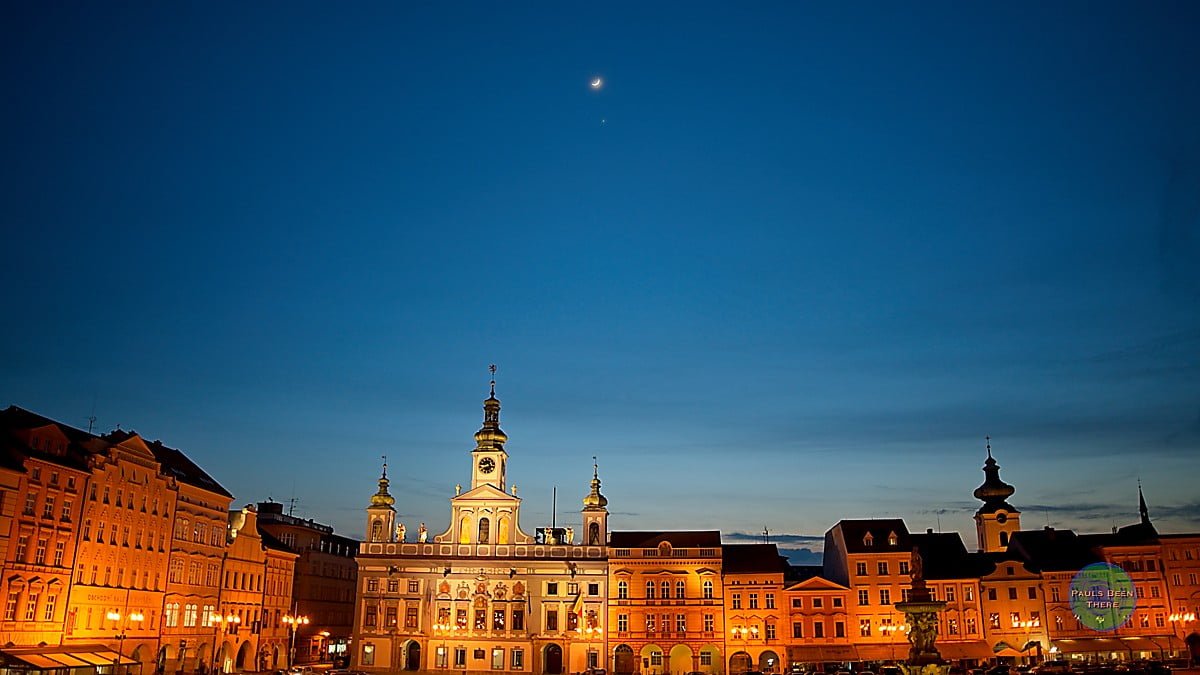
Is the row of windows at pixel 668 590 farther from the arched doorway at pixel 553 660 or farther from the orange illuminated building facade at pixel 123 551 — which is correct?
the orange illuminated building facade at pixel 123 551

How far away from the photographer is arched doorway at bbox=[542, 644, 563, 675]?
71625 mm

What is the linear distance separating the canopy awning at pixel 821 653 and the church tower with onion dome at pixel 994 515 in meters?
24.5

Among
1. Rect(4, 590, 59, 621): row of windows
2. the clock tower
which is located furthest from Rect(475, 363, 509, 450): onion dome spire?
Rect(4, 590, 59, 621): row of windows

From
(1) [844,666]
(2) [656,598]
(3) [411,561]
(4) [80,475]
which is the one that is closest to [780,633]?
(1) [844,666]

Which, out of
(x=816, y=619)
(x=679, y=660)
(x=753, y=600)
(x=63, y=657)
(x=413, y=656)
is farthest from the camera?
(x=413, y=656)

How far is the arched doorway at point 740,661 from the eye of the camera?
69.9 m

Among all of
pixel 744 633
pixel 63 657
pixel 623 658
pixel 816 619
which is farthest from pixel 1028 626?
pixel 63 657

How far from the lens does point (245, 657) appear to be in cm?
6862

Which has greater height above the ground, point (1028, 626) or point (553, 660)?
point (1028, 626)

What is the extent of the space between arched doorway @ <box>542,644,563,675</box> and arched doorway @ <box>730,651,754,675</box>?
12498mm

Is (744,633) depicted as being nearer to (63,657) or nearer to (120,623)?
(120,623)

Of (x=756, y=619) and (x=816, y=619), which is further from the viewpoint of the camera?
(x=756, y=619)

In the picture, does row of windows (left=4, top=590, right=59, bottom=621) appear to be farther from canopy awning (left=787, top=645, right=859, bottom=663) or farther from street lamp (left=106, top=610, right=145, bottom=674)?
canopy awning (left=787, top=645, right=859, bottom=663)

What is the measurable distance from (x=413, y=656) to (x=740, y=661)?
953 inches
